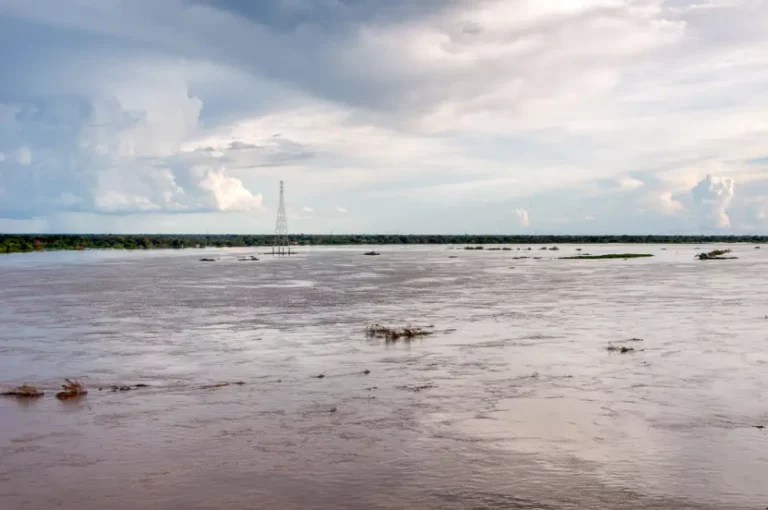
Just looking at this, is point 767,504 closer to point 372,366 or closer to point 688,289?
point 372,366

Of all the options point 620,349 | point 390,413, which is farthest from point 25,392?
point 620,349

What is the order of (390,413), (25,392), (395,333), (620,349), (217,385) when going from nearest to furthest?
(390,413) → (25,392) → (217,385) → (620,349) → (395,333)

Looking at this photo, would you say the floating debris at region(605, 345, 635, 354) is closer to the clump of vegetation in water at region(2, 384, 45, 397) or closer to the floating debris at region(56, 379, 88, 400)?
the floating debris at region(56, 379, 88, 400)

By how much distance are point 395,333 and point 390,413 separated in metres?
10.7

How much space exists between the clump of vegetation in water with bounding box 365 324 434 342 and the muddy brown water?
76 cm

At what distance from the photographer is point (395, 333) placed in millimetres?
26750

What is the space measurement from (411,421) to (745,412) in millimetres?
7690

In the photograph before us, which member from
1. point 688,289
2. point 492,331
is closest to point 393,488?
point 492,331

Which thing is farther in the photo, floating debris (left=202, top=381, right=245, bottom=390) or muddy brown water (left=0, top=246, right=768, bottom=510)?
floating debris (left=202, top=381, right=245, bottom=390)

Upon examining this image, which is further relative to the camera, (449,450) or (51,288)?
(51,288)

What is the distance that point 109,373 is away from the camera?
20.8 m

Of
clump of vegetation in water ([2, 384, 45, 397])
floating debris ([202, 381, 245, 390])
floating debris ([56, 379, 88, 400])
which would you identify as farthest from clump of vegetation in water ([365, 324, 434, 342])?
clump of vegetation in water ([2, 384, 45, 397])

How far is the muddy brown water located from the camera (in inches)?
457

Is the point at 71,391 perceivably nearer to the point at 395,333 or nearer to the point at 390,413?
the point at 390,413
